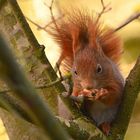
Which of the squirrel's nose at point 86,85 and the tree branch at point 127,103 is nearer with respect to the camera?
the tree branch at point 127,103

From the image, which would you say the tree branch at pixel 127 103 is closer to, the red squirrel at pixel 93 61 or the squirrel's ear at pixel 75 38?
the red squirrel at pixel 93 61

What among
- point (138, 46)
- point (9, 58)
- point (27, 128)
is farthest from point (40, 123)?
point (27, 128)

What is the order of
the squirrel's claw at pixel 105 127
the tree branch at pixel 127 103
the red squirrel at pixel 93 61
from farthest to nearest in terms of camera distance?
the red squirrel at pixel 93 61 → the squirrel's claw at pixel 105 127 → the tree branch at pixel 127 103

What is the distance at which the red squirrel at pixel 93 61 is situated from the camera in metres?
1.75

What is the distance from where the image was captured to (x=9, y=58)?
0.51m

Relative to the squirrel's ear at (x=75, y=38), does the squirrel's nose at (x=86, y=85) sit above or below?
below

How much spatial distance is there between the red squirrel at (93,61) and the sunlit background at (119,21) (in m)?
0.06

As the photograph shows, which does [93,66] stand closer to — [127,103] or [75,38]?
[75,38]

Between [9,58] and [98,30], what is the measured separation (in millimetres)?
1327

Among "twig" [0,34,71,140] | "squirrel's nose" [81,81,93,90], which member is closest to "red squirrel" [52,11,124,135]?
"squirrel's nose" [81,81,93,90]

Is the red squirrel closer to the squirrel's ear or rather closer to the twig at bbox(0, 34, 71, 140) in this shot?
the squirrel's ear

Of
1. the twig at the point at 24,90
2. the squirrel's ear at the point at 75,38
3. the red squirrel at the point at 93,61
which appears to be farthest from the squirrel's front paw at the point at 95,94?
the twig at the point at 24,90

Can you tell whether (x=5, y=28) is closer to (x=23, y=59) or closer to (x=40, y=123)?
(x=23, y=59)

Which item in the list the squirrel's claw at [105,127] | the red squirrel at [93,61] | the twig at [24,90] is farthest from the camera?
the red squirrel at [93,61]
